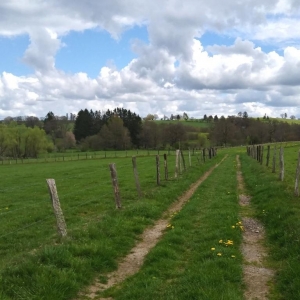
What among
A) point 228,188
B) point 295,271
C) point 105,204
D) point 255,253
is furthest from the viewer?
point 228,188

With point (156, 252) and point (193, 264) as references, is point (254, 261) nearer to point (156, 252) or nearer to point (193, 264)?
point (193, 264)

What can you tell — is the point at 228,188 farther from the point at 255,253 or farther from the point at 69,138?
the point at 69,138

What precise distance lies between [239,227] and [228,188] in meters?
9.45

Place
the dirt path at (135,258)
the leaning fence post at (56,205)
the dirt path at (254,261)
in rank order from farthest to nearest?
the leaning fence post at (56,205) < the dirt path at (135,258) < the dirt path at (254,261)

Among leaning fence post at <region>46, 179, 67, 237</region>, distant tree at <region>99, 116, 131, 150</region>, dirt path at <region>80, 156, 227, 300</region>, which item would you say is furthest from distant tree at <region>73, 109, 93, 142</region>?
leaning fence post at <region>46, 179, 67, 237</region>

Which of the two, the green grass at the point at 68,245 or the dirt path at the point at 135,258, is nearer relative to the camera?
the green grass at the point at 68,245

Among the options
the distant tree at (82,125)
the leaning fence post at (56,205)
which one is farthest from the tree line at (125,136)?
the leaning fence post at (56,205)

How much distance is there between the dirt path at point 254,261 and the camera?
676 cm

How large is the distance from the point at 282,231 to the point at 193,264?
11.8 feet

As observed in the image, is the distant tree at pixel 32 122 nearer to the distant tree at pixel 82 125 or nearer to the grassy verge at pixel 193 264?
the distant tree at pixel 82 125

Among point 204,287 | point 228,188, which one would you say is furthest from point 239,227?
point 228,188

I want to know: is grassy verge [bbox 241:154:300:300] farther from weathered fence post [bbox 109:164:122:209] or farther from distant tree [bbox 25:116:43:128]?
distant tree [bbox 25:116:43:128]

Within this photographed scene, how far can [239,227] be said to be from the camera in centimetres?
1110

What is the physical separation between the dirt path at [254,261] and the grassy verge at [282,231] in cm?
20
